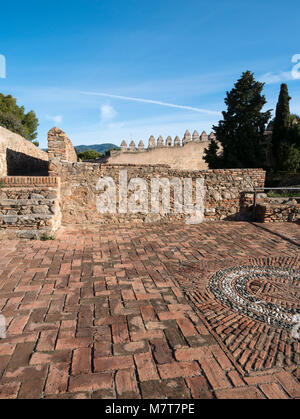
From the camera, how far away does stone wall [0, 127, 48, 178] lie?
20.5 ft

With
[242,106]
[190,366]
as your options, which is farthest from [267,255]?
[242,106]

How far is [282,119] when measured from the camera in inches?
798

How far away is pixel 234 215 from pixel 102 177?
14.0 ft

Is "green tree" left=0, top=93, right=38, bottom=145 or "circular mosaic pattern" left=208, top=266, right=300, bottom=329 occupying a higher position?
"green tree" left=0, top=93, right=38, bottom=145

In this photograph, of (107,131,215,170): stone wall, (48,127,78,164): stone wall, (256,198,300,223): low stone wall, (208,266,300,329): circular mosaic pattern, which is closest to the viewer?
(208,266,300,329): circular mosaic pattern

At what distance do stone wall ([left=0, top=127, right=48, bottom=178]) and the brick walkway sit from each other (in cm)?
323

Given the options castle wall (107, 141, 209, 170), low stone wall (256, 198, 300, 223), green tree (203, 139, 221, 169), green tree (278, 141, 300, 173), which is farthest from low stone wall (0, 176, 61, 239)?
green tree (278, 141, 300, 173)

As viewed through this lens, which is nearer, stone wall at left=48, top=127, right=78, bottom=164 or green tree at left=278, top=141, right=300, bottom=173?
stone wall at left=48, top=127, right=78, bottom=164

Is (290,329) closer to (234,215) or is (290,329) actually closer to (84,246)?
(84,246)

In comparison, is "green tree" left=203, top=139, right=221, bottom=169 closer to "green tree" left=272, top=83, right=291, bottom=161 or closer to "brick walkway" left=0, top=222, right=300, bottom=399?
"green tree" left=272, top=83, right=291, bottom=161

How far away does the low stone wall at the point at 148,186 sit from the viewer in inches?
252

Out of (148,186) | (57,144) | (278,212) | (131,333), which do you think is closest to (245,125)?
(278,212)

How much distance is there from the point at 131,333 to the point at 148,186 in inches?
201

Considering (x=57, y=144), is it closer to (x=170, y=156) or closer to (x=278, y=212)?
(x=278, y=212)
